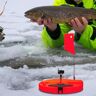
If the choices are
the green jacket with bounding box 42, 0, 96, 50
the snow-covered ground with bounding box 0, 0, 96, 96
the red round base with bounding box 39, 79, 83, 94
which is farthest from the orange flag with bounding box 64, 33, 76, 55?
the green jacket with bounding box 42, 0, 96, 50

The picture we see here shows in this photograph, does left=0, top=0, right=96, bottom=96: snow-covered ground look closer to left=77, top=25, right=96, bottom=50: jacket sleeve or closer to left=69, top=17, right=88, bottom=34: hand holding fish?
left=77, top=25, right=96, bottom=50: jacket sleeve

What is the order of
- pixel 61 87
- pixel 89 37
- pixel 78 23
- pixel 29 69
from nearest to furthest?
pixel 61 87 < pixel 29 69 < pixel 78 23 < pixel 89 37

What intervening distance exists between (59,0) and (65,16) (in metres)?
0.91

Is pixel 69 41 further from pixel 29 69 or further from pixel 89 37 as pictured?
pixel 89 37

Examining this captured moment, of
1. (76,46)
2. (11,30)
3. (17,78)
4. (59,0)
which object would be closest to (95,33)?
(76,46)

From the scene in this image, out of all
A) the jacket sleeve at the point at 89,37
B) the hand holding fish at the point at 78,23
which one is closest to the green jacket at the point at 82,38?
the jacket sleeve at the point at 89,37

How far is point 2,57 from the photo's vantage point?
4555mm

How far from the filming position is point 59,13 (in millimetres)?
4395

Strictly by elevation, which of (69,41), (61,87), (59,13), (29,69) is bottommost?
(29,69)

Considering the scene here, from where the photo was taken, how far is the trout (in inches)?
171

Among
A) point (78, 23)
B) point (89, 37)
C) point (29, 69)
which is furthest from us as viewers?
point (89, 37)

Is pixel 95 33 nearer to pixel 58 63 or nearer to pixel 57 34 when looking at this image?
pixel 57 34

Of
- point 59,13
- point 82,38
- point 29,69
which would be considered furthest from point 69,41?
point 82,38

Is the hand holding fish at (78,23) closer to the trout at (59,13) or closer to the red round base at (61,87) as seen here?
the trout at (59,13)
